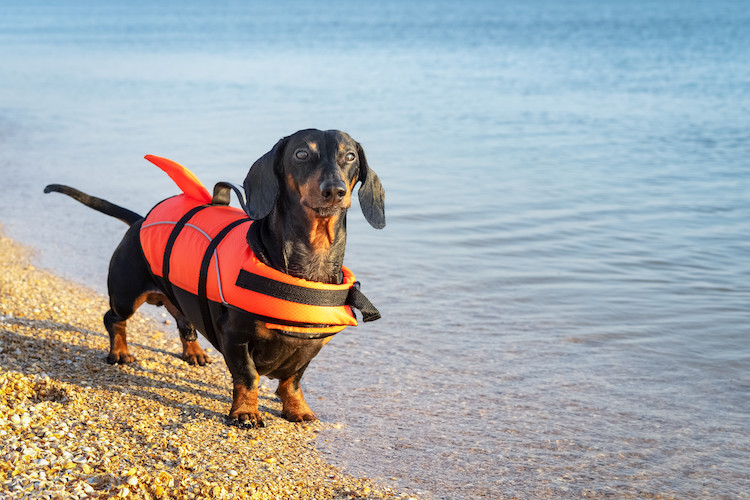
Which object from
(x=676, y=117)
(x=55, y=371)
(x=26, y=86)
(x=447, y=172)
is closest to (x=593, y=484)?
(x=55, y=371)

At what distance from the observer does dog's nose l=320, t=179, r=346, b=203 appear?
331 cm

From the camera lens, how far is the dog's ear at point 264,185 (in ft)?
11.6

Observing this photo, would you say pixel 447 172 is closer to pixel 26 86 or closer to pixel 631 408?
pixel 631 408

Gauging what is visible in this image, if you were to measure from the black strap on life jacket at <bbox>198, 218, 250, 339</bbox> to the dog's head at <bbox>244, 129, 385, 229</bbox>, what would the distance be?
339mm

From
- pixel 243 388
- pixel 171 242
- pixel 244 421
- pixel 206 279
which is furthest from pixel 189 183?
pixel 244 421

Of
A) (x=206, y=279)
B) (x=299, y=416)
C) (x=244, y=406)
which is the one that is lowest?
(x=299, y=416)

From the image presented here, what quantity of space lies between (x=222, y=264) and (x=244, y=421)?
72cm

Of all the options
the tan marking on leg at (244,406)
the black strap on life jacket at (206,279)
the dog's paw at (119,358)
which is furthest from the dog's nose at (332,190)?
the dog's paw at (119,358)

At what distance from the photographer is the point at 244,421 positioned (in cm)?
373

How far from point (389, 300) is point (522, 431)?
7.06 feet

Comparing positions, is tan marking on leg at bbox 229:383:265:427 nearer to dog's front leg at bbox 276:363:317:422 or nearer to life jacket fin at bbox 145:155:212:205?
dog's front leg at bbox 276:363:317:422

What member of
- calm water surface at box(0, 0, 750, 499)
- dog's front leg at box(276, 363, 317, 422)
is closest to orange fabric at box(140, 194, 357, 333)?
dog's front leg at box(276, 363, 317, 422)

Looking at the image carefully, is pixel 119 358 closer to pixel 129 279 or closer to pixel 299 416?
pixel 129 279

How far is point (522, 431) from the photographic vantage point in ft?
13.5
